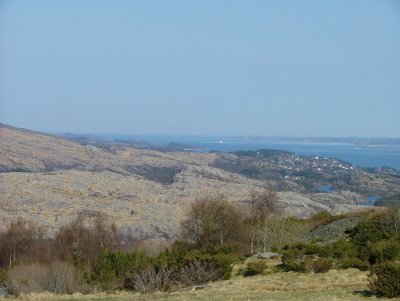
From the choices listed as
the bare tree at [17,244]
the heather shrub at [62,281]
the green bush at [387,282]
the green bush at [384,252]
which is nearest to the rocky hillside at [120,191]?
the bare tree at [17,244]

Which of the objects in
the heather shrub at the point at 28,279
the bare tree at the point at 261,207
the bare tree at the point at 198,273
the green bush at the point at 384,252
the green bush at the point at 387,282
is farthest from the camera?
the bare tree at the point at 261,207

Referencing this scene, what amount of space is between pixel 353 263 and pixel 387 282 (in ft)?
21.2

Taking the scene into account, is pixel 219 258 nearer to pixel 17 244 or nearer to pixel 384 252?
pixel 384 252

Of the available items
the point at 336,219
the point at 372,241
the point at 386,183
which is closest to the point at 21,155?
the point at 386,183

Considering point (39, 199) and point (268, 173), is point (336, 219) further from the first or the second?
→ point (268, 173)

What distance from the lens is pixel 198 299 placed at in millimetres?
16078

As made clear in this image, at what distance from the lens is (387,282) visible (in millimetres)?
15062

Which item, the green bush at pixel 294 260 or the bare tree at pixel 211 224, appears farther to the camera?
the bare tree at pixel 211 224

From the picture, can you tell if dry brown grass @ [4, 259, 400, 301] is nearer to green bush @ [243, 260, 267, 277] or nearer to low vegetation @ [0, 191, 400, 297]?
green bush @ [243, 260, 267, 277]

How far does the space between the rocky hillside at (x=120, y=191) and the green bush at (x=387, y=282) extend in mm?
43561

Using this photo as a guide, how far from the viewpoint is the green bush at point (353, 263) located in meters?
21.0

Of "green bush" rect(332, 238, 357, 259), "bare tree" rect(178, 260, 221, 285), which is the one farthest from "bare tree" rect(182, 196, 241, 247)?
"bare tree" rect(178, 260, 221, 285)

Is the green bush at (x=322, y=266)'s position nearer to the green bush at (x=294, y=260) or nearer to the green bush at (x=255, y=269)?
the green bush at (x=294, y=260)

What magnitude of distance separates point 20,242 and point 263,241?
19533mm
